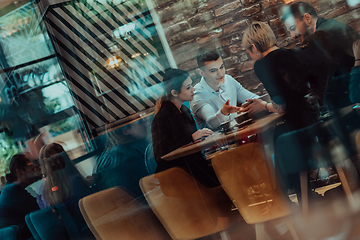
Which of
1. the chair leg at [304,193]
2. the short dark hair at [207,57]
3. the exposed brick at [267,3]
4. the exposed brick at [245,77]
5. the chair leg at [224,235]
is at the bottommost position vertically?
the chair leg at [224,235]

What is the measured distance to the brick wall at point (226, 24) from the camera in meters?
1.41

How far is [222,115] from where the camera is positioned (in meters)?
1.44

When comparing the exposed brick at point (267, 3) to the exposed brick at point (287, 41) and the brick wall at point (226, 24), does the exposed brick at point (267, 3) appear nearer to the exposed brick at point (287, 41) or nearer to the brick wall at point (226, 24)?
the brick wall at point (226, 24)

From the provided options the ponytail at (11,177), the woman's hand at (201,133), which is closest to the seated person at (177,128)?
the woman's hand at (201,133)

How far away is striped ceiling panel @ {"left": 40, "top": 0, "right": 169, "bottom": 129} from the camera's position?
1577mm

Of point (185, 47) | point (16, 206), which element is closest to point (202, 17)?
point (185, 47)

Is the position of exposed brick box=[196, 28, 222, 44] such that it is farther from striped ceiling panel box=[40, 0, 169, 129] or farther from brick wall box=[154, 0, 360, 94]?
striped ceiling panel box=[40, 0, 169, 129]

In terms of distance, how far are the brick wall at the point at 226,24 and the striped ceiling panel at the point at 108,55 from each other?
3.8 inches

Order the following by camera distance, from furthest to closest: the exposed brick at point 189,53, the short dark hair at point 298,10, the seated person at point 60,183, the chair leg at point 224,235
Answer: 1. the seated person at point 60,183
2. the chair leg at point 224,235
3. the exposed brick at point 189,53
4. the short dark hair at point 298,10

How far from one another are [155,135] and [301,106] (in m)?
0.71

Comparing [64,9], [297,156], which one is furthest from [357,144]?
[64,9]

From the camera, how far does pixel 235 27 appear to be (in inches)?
57.2

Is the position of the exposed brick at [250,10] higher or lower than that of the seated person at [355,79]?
higher

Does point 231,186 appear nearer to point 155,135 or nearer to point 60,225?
point 155,135
